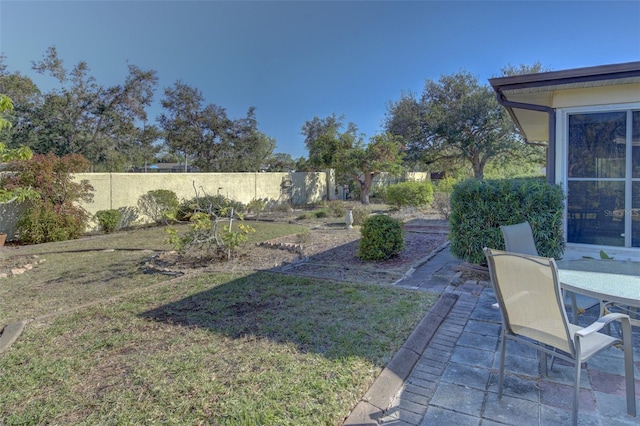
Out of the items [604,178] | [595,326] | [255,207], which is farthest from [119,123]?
[595,326]

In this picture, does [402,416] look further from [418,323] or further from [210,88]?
[210,88]

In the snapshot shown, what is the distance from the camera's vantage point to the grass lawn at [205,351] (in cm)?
239

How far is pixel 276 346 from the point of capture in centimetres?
328

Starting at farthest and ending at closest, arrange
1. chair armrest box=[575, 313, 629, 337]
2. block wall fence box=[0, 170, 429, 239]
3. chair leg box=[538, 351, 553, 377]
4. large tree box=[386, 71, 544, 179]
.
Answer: large tree box=[386, 71, 544, 179], block wall fence box=[0, 170, 429, 239], chair leg box=[538, 351, 553, 377], chair armrest box=[575, 313, 629, 337]

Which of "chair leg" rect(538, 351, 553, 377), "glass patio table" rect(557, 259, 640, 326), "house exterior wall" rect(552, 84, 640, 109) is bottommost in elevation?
"chair leg" rect(538, 351, 553, 377)

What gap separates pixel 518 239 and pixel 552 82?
268cm

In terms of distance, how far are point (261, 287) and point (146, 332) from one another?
176cm

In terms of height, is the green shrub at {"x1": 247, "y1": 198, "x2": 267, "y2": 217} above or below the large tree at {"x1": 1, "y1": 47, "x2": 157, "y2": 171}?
below

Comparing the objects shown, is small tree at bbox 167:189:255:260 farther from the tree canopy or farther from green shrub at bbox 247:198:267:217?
the tree canopy

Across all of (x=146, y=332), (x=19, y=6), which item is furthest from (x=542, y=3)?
(x=19, y=6)

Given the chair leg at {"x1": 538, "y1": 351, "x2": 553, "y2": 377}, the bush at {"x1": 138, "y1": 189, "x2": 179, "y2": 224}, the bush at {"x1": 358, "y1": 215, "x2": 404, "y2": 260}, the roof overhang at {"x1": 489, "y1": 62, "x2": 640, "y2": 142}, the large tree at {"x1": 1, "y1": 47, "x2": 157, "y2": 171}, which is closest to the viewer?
the chair leg at {"x1": 538, "y1": 351, "x2": 553, "y2": 377}

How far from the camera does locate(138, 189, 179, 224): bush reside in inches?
507

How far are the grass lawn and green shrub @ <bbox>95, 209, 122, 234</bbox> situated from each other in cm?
596

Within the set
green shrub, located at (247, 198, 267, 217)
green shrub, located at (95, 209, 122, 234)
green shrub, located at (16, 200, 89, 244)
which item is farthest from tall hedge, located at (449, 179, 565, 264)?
green shrub, located at (247, 198, 267, 217)
